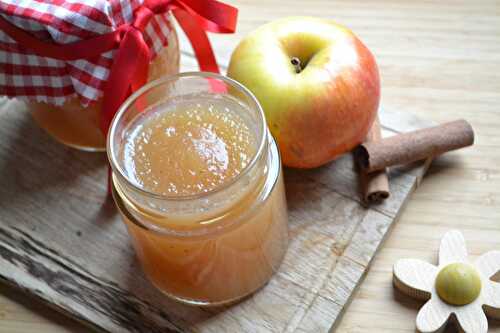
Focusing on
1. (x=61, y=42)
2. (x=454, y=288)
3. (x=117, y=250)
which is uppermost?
(x=61, y=42)

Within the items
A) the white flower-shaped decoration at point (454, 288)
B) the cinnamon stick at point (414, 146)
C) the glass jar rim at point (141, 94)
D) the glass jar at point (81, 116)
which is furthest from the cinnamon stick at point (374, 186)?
the glass jar at point (81, 116)

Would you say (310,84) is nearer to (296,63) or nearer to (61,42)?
(296,63)

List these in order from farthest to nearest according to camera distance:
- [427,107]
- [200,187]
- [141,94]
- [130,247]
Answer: [427,107] → [130,247] → [141,94] → [200,187]

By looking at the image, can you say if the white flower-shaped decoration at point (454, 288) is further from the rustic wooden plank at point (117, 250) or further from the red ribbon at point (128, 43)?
the red ribbon at point (128, 43)

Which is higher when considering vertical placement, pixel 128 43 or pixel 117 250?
pixel 128 43

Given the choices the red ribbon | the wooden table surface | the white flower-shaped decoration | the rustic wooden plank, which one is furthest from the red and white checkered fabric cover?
the white flower-shaped decoration

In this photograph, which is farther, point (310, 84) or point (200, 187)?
point (310, 84)

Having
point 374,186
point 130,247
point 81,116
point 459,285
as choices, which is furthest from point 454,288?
point 81,116
